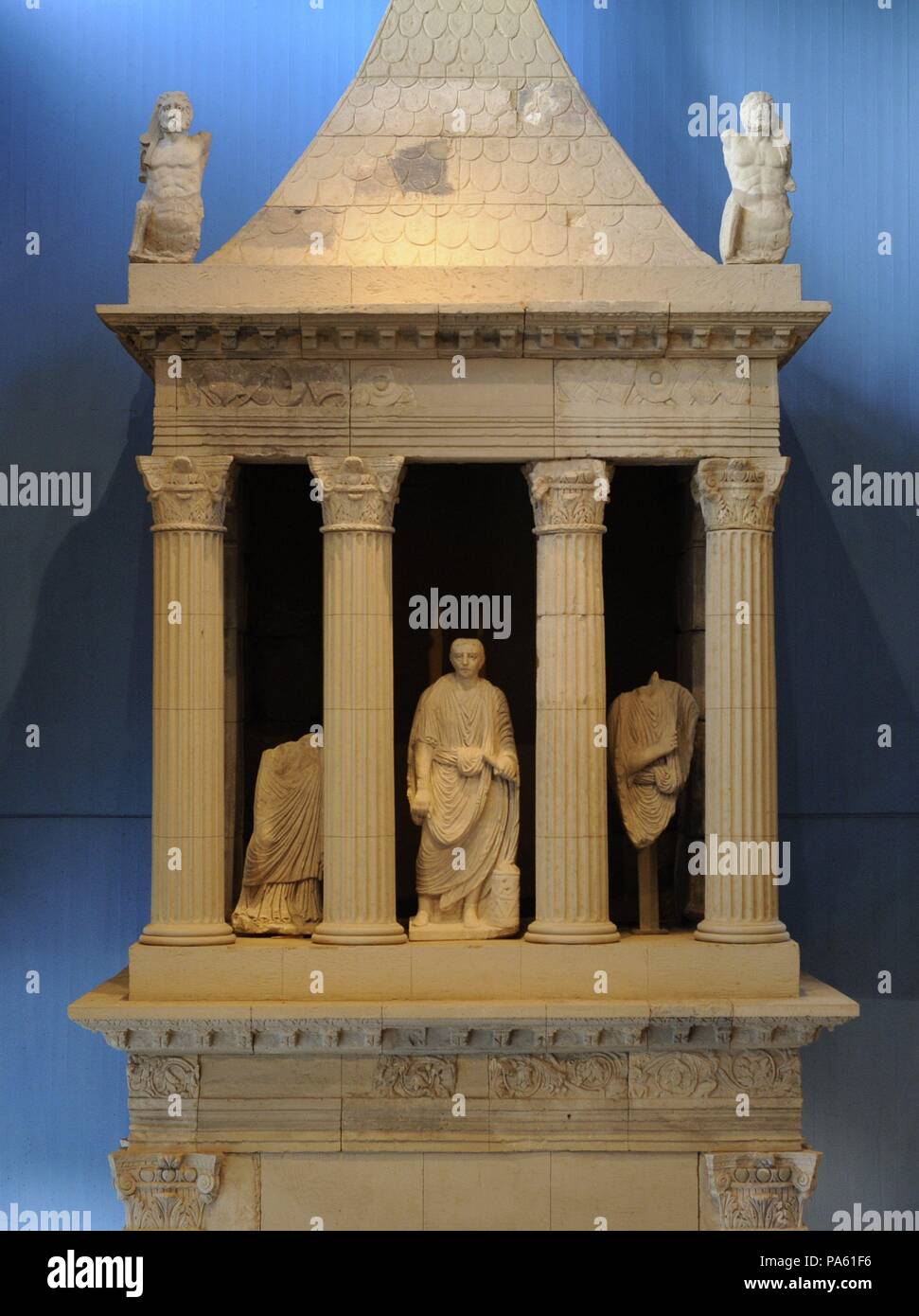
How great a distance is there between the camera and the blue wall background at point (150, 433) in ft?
59.6

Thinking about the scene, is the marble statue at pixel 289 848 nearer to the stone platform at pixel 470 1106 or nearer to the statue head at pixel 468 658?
the stone platform at pixel 470 1106

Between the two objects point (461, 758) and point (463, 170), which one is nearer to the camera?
point (461, 758)

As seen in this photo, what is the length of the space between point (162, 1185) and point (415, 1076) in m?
2.20

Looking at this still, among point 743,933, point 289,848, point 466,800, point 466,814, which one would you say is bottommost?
point 743,933

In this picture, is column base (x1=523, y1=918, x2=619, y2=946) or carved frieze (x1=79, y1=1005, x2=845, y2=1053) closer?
carved frieze (x1=79, y1=1005, x2=845, y2=1053)

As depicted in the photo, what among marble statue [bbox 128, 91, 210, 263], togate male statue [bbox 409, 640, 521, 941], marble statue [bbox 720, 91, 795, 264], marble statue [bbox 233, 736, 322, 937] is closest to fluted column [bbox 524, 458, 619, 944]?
togate male statue [bbox 409, 640, 521, 941]

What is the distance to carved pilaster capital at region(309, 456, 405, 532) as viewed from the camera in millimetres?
14859

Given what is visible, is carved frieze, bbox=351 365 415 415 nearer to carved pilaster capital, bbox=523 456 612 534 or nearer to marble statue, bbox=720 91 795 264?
carved pilaster capital, bbox=523 456 612 534

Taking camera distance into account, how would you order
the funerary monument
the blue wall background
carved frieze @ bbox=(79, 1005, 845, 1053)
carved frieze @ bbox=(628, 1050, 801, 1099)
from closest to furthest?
carved frieze @ bbox=(79, 1005, 845, 1053)
the funerary monument
carved frieze @ bbox=(628, 1050, 801, 1099)
the blue wall background

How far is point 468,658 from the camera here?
1548 centimetres

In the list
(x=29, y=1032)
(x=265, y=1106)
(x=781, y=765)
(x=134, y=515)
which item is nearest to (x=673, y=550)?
(x=781, y=765)

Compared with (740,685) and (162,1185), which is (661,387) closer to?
(740,685)

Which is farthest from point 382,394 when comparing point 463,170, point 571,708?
point 571,708

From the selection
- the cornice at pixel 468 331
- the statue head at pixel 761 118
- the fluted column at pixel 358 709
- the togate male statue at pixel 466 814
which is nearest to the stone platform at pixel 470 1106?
the fluted column at pixel 358 709
